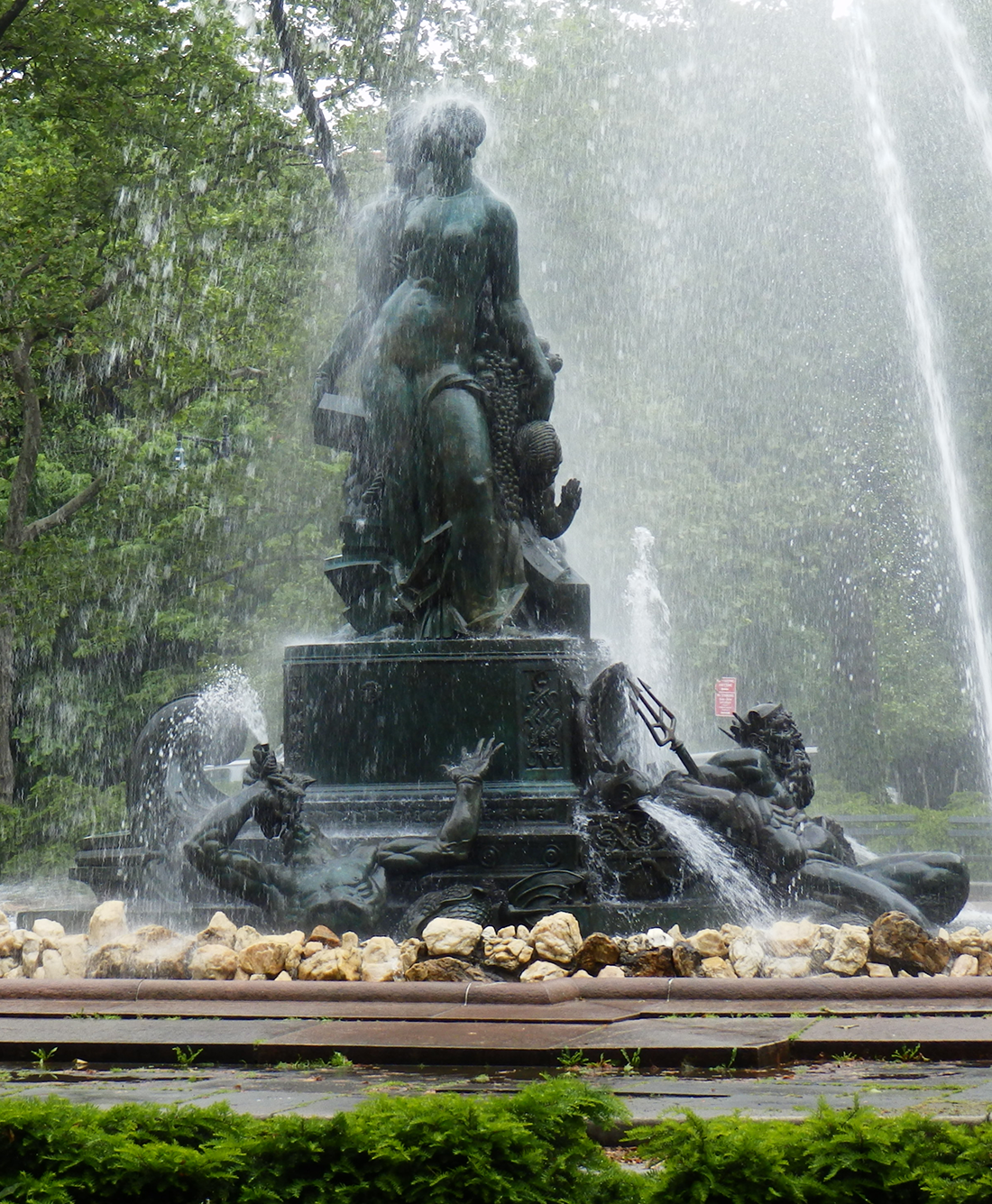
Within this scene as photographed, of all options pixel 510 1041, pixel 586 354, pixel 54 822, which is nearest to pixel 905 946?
pixel 510 1041

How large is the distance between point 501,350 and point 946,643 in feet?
86.7

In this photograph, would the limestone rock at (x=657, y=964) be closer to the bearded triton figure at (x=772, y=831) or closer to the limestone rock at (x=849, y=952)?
the limestone rock at (x=849, y=952)

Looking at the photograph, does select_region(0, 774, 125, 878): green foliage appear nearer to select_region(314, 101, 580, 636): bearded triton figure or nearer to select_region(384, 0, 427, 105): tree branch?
select_region(384, 0, 427, 105): tree branch

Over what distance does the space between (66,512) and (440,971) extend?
1568cm

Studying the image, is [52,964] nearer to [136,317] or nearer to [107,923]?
[107,923]

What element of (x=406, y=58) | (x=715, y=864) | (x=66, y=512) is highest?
(x=406, y=58)

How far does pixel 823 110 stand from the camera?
3291 cm

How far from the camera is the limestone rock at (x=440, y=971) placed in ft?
21.3

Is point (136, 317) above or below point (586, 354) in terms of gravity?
below

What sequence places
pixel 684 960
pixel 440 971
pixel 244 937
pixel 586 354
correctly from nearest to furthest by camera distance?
pixel 440 971, pixel 684 960, pixel 244 937, pixel 586 354

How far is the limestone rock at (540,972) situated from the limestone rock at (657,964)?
307 millimetres

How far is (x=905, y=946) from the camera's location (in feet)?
22.9

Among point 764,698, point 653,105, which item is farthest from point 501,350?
point 764,698

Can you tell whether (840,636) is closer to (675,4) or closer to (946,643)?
(946,643)
